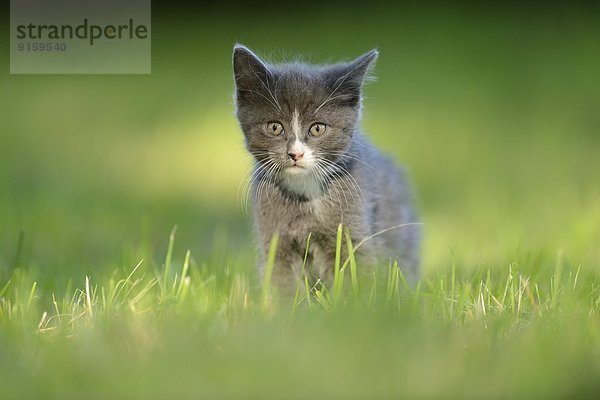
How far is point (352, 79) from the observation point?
3.80 m

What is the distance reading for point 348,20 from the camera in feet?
37.0

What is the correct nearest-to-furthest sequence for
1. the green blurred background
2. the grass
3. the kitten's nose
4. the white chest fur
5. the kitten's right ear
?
the grass → the kitten's nose → the kitten's right ear → the white chest fur → the green blurred background

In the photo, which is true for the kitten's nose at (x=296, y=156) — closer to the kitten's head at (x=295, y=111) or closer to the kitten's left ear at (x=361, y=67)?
the kitten's head at (x=295, y=111)

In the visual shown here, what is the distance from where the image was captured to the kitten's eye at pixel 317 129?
370 cm

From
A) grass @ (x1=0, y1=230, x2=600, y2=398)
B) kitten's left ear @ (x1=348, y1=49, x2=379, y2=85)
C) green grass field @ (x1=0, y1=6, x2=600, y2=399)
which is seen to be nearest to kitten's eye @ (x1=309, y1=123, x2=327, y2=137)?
kitten's left ear @ (x1=348, y1=49, x2=379, y2=85)

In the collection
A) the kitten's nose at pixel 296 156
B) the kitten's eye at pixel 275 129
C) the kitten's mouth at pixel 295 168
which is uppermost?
the kitten's eye at pixel 275 129

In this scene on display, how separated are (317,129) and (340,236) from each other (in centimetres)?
57

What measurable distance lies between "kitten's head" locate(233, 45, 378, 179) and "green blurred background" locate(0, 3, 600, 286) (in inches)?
9.0

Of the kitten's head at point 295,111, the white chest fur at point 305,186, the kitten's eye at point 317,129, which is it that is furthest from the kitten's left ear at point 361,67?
the white chest fur at point 305,186

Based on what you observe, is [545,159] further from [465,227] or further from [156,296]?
[156,296]

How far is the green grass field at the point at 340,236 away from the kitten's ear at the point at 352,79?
2.09 feet

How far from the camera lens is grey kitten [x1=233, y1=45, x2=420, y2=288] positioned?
369 cm

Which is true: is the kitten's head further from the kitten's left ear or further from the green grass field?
the green grass field

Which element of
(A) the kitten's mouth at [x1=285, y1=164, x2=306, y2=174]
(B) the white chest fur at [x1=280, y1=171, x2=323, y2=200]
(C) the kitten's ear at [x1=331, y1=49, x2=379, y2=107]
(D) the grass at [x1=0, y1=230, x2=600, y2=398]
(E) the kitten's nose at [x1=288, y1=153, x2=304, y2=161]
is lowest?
(D) the grass at [x1=0, y1=230, x2=600, y2=398]
